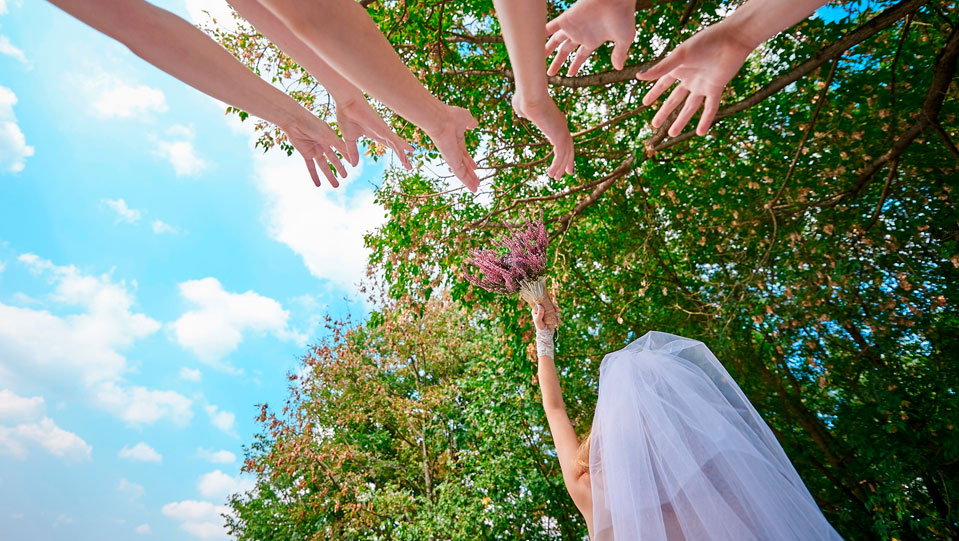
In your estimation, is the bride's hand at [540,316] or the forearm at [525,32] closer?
the forearm at [525,32]

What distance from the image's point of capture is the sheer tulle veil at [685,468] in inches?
51.5

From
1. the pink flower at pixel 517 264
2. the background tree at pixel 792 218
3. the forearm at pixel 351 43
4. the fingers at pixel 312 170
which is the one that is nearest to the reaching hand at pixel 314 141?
the fingers at pixel 312 170

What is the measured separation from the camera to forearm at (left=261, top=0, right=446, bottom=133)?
2.58 feet

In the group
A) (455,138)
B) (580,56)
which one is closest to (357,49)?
(455,138)

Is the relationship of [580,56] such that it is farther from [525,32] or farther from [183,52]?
[183,52]

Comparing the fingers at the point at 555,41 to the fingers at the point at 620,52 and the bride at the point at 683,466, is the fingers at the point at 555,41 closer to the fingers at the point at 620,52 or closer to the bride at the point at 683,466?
the fingers at the point at 620,52

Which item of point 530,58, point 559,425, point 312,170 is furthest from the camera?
point 559,425

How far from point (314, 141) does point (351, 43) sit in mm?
584

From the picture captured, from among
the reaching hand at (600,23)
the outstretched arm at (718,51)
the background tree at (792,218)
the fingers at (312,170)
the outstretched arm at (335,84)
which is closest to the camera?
the outstretched arm at (718,51)

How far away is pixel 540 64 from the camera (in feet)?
3.22

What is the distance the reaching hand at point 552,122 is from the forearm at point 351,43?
0.81 ft

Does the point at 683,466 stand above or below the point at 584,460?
below

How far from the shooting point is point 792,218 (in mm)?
4539

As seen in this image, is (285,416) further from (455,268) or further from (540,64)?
(540,64)
